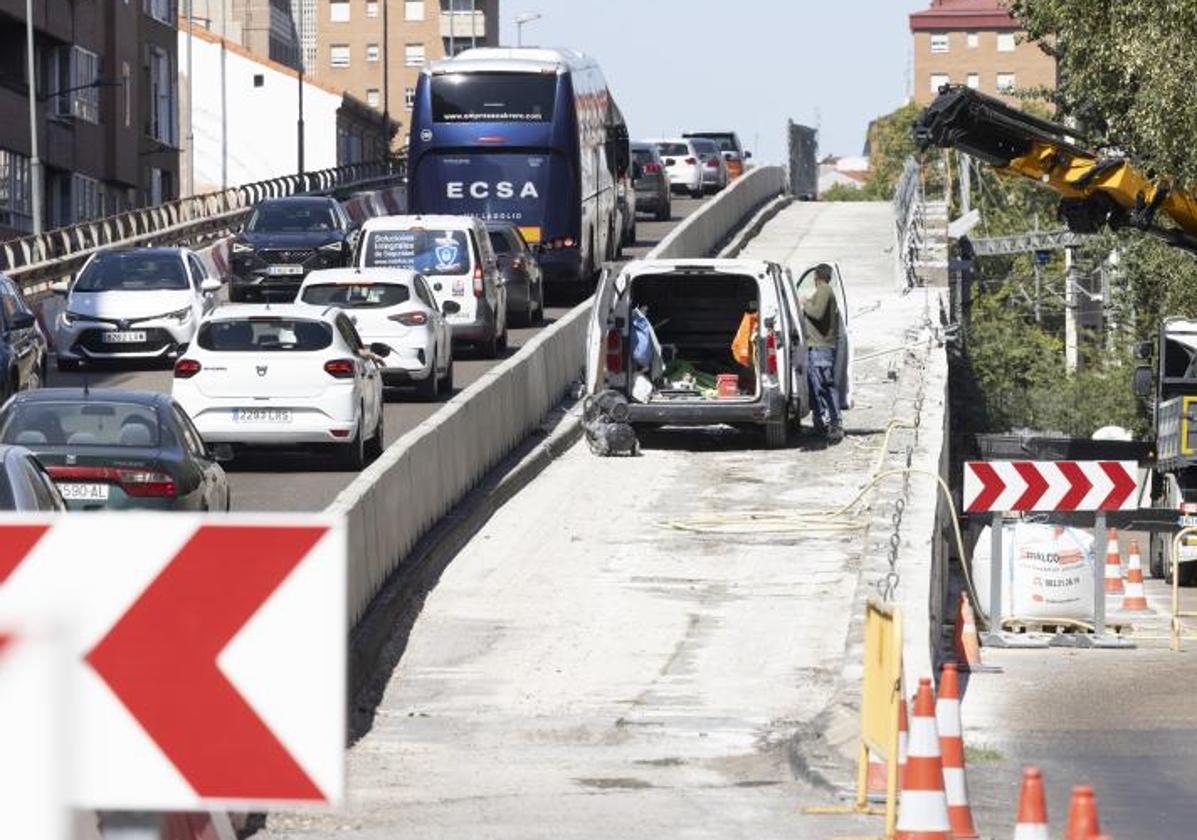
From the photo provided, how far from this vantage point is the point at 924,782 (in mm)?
10922

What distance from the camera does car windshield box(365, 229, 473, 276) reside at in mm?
38375

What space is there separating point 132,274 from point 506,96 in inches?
374

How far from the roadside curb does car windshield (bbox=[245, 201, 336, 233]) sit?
12.7m

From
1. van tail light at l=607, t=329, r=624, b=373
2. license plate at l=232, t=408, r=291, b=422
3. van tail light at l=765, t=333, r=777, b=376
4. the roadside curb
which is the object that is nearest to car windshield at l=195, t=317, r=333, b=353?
license plate at l=232, t=408, r=291, b=422

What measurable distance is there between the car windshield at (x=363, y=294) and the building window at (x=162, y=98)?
59155 millimetres

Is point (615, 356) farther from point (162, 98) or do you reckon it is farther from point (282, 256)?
point (162, 98)

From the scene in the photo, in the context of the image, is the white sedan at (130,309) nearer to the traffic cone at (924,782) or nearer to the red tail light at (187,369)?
the red tail light at (187,369)

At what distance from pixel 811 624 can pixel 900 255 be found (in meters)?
34.2

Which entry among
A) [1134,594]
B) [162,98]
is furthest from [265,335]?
[162,98]

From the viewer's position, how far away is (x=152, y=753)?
4.96 m

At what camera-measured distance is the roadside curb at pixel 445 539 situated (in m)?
18.5

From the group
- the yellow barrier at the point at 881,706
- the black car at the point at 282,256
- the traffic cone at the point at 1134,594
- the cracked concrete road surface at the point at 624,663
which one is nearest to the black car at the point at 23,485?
the cracked concrete road surface at the point at 624,663

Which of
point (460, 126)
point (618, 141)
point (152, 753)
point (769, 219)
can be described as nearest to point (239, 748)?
point (152, 753)

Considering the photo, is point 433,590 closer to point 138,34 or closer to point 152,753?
point 152,753
